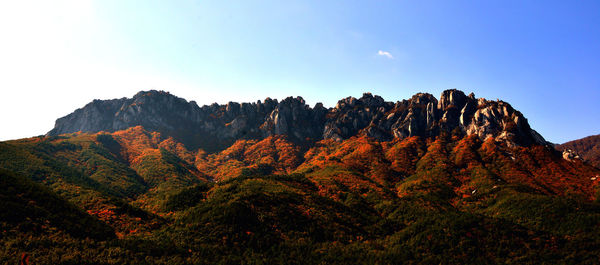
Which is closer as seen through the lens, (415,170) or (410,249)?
(410,249)

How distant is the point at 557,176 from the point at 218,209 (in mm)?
213758

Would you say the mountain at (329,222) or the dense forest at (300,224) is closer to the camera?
the dense forest at (300,224)

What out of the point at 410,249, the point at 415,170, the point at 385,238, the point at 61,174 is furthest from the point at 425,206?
the point at 61,174

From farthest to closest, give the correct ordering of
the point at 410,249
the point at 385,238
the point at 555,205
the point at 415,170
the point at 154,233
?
the point at 415,170
the point at 555,205
the point at 385,238
the point at 154,233
the point at 410,249

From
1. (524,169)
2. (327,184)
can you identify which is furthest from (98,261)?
(524,169)

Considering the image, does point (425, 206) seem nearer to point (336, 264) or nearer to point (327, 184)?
point (327, 184)

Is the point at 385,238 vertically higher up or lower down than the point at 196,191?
lower down

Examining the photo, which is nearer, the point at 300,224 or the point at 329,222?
the point at 300,224

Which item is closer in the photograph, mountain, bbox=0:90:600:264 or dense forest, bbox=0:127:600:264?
dense forest, bbox=0:127:600:264

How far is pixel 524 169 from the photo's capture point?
543 feet

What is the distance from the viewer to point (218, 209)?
85.9m

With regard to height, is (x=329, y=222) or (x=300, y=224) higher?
(x=300, y=224)

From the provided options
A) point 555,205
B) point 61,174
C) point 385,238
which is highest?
point 61,174

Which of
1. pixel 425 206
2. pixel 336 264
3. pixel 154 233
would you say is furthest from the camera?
pixel 425 206
